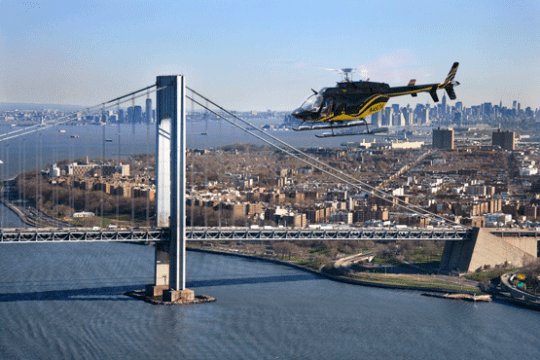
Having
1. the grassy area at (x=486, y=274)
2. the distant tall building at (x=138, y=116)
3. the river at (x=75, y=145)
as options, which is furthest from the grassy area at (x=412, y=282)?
the distant tall building at (x=138, y=116)

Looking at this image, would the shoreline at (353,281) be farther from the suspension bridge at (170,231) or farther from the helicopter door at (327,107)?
the helicopter door at (327,107)

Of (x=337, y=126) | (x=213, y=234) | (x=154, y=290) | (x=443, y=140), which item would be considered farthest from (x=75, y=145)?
(x=337, y=126)

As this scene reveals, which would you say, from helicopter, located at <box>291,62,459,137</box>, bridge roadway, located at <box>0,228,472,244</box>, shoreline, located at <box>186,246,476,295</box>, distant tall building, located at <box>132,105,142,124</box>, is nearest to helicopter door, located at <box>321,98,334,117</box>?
helicopter, located at <box>291,62,459,137</box>

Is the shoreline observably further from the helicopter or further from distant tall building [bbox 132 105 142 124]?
distant tall building [bbox 132 105 142 124]

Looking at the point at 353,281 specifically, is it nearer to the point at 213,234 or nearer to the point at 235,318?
the point at 213,234

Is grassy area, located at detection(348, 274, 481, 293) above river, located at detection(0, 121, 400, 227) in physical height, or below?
below
